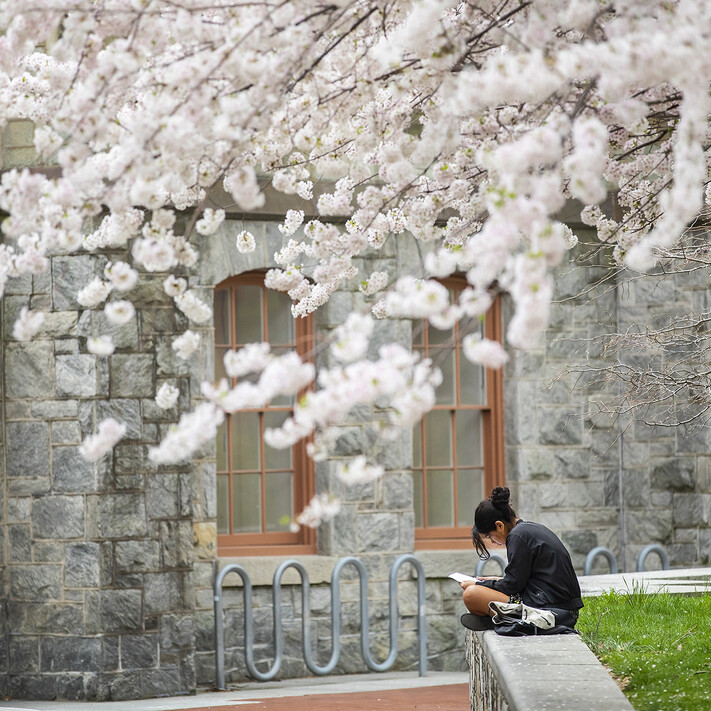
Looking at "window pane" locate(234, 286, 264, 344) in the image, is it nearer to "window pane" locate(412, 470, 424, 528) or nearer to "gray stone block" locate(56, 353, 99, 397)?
"gray stone block" locate(56, 353, 99, 397)

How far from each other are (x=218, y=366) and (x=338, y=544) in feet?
5.53

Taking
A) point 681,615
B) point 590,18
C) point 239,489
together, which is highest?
Result: point 590,18

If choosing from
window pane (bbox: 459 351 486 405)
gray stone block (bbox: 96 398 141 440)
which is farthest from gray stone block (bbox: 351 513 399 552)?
gray stone block (bbox: 96 398 141 440)

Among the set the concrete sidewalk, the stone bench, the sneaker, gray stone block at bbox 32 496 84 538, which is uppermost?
gray stone block at bbox 32 496 84 538

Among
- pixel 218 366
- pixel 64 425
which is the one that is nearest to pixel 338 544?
pixel 218 366

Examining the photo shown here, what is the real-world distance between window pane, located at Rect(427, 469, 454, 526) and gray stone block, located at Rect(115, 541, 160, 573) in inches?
100

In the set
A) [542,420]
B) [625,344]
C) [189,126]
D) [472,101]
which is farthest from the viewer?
[542,420]

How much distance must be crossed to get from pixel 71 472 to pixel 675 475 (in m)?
5.15

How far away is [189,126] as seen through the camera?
161 inches

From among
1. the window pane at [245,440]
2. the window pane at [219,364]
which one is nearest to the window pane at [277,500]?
the window pane at [245,440]

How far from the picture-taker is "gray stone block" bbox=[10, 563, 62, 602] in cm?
884

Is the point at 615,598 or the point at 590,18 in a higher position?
the point at 590,18

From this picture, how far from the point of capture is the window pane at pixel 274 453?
32.6 feet

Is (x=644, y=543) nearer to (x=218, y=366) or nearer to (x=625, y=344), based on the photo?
(x=625, y=344)
